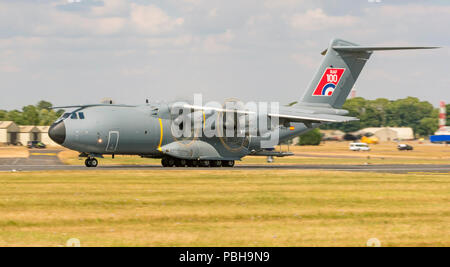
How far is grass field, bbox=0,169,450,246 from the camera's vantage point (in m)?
14.4

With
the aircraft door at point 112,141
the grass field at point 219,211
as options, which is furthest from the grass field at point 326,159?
the grass field at point 219,211

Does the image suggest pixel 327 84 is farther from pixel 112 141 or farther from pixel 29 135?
pixel 29 135

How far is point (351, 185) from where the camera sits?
26.3m

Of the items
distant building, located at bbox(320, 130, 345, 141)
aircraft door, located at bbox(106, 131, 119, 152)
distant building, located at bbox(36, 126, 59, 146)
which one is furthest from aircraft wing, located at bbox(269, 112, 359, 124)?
distant building, located at bbox(320, 130, 345, 141)

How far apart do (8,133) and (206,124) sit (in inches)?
3338

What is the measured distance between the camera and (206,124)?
1554 inches

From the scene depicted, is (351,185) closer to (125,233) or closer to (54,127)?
(125,233)

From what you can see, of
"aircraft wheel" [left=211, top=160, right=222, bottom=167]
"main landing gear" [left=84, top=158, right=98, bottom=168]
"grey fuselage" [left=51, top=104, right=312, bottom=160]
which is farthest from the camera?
"aircraft wheel" [left=211, top=160, right=222, bottom=167]

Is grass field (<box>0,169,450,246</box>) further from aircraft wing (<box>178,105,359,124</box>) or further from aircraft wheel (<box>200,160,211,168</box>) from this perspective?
aircraft wheel (<box>200,160,211,168</box>)

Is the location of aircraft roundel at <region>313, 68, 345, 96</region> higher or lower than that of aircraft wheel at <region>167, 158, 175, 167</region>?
higher

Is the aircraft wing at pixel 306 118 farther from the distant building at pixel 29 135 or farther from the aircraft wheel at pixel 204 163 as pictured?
the distant building at pixel 29 135

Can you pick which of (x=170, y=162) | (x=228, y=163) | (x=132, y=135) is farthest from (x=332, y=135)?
(x=132, y=135)

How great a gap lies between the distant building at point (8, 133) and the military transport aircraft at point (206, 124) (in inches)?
3213
